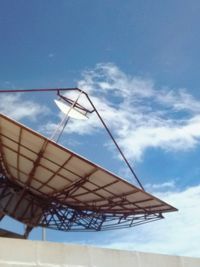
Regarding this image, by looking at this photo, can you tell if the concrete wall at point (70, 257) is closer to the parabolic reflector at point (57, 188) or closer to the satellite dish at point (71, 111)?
the parabolic reflector at point (57, 188)

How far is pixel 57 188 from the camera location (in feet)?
79.0

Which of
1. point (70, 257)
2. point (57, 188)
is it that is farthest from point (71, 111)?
point (70, 257)

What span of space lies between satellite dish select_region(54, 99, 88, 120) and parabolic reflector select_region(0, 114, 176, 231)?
12.6ft

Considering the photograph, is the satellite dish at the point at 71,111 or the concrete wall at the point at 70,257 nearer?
the concrete wall at the point at 70,257

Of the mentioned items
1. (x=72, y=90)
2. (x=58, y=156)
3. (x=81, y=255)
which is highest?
(x=72, y=90)

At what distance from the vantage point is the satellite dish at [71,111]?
76.0ft

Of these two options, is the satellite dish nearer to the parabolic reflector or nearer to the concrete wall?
the parabolic reflector

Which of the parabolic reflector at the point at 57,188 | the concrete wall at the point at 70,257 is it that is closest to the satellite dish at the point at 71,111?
the parabolic reflector at the point at 57,188

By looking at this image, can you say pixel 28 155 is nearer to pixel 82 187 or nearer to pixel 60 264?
pixel 82 187

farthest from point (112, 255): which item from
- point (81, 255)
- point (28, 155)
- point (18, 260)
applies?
point (28, 155)

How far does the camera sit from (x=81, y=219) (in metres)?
26.8

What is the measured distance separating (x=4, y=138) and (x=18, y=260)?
9.37m

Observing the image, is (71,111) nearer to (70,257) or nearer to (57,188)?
(57,188)

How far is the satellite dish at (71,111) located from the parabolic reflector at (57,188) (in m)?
3.85
